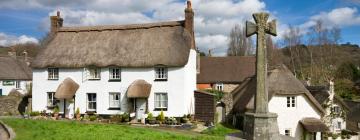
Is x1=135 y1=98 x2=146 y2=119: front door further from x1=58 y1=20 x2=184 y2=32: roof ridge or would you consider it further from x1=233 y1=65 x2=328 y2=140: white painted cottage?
x1=233 y1=65 x2=328 y2=140: white painted cottage

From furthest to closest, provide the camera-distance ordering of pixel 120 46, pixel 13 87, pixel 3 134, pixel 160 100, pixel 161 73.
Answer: pixel 13 87, pixel 120 46, pixel 161 73, pixel 160 100, pixel 3 134

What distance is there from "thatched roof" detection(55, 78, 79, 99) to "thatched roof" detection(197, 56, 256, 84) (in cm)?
1650

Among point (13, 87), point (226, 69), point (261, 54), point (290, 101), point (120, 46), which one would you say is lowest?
point (290, 101)

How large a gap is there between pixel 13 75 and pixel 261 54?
47399 millimetres

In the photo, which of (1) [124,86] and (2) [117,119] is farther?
(1) [124,86]

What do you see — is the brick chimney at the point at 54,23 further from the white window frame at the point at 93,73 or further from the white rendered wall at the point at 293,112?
the white rendered wall at the point at 293,112

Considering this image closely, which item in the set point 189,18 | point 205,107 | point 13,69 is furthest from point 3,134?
point 13,69

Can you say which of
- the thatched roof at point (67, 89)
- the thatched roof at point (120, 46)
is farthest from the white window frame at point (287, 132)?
the thatched roof at point (67, 89)

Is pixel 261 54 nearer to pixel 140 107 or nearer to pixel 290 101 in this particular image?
pixel 140 107

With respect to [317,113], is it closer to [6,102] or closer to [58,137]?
[58,137]

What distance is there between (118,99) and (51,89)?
22.5 feet

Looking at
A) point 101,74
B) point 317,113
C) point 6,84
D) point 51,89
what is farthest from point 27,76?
point 317,113

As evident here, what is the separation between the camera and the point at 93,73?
3391 cm

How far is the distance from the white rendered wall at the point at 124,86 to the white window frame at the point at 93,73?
1.21 feet
